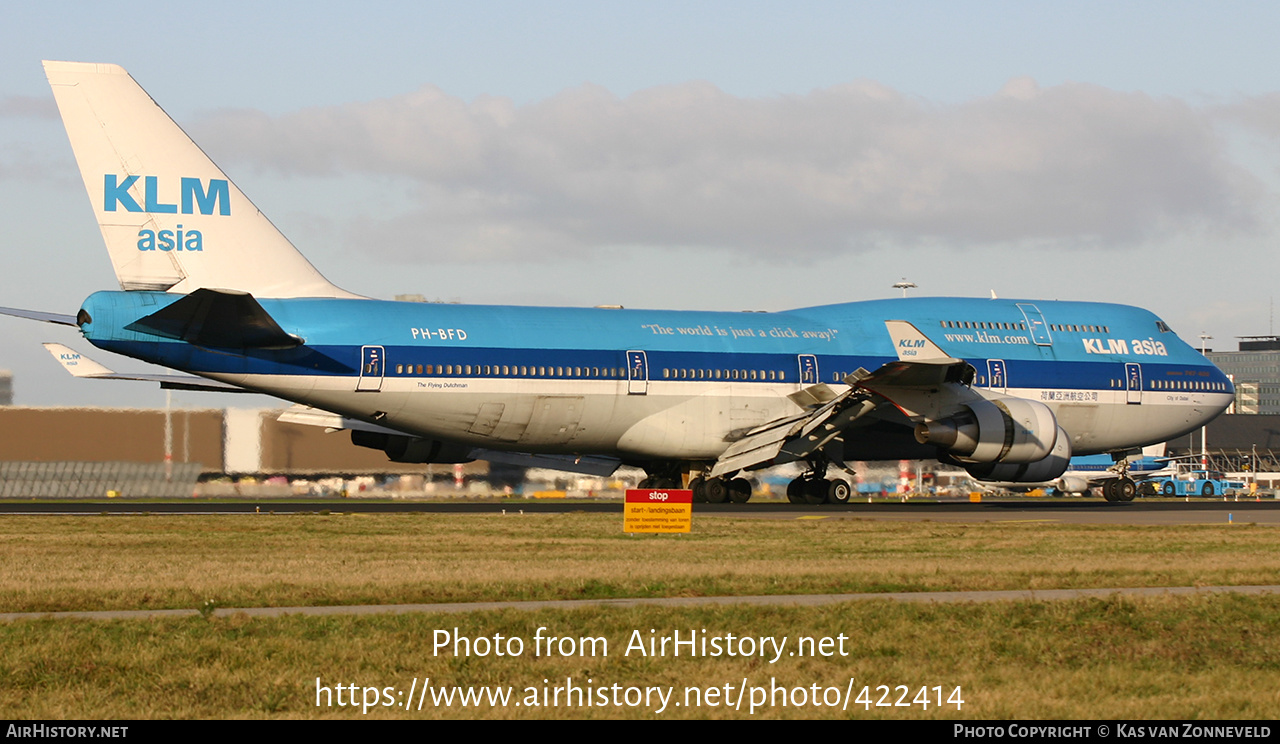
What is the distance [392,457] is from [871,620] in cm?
2995

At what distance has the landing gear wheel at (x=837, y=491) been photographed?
142ft

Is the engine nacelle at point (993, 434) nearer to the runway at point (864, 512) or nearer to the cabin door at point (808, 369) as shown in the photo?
the runway at point (864, 512)

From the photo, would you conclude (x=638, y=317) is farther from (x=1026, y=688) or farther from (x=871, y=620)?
(x=1026, y=688)

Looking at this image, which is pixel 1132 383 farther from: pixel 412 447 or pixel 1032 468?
pixel 412 447

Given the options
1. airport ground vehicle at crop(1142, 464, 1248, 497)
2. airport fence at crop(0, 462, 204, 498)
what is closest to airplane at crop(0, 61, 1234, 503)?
airport fence at crop(0, 462, 204, 498)

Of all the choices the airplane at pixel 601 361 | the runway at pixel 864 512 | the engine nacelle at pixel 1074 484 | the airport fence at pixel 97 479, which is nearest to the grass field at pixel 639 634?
the runway at pixel 864 512

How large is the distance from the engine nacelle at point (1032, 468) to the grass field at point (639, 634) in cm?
1745

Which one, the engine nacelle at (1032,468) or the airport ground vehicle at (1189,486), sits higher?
the engine nacelle at (1032,468)

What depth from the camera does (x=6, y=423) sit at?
57094 mm

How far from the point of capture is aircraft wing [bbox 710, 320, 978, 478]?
38.7 m

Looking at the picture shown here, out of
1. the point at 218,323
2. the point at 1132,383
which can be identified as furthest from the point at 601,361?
the point at 1132,383

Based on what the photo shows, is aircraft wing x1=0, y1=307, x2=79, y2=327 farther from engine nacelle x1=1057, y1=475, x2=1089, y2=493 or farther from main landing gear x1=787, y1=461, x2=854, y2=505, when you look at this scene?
engine nacelle x1=1057, y1=475, x2=1089, y2=493

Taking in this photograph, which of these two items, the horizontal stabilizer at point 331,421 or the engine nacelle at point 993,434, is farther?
the horizontal stabilizer at point 331,421

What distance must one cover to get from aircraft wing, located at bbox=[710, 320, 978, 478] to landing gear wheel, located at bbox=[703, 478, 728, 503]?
136 centimetres
